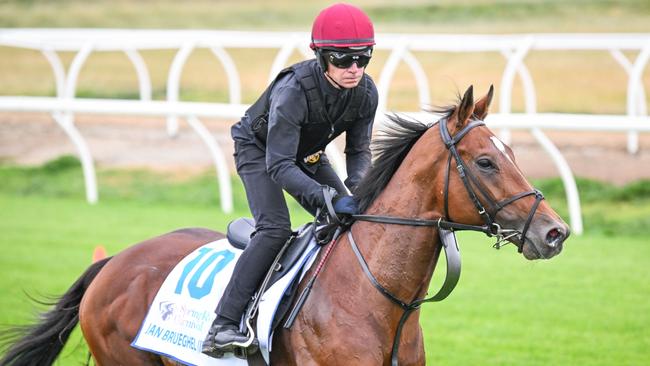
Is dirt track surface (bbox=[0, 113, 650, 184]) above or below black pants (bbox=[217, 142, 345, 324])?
below

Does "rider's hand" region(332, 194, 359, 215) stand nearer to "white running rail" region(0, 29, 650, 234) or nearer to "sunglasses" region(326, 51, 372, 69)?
"sunglasses" region(326, 51, 372, 69)

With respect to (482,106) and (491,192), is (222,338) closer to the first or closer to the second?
(491,192)

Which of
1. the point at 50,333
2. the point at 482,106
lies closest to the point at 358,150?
the point at 482,106

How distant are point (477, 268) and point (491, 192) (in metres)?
6.04

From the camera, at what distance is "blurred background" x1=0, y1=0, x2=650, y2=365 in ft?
27.9

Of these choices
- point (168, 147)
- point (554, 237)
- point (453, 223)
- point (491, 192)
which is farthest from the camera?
point (168, 147)

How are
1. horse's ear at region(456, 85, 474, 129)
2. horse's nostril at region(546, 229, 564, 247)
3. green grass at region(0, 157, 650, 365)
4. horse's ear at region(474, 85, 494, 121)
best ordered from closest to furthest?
1. horse's nostril at region(546, 229, 564, 247)
2. horse's ear at region(456, 85, 474, 129)
3. horse's ear at region(474, 85, 494, 121)
4. green grass at region(0, 157, 650, 365)

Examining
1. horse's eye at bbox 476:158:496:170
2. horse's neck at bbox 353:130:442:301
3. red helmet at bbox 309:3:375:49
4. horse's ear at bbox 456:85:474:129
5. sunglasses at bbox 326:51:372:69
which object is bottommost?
horse's neck at bbox 353:130:442:301

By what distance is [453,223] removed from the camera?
4.56m

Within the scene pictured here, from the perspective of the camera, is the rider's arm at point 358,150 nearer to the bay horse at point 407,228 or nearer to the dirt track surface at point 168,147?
the bay horse at point 407,228

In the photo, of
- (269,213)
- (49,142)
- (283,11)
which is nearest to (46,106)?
(49,142)

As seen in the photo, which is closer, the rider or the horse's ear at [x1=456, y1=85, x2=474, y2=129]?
the horse's ear at [x1=456, y1=85, x2=474, y2=129]

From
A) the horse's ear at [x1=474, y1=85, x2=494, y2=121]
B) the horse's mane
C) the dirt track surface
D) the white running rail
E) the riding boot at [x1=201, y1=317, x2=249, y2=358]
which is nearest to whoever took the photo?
the horse's ear at [x1=474, y1=85, x2=494, y2=121]

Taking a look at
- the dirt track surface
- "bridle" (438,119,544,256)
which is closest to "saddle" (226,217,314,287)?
"bridle" (438,119,544,256)
